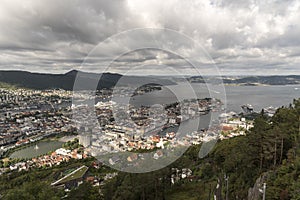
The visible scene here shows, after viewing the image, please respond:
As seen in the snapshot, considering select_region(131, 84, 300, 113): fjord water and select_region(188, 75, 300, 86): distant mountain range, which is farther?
select_region(188, 75, 300, 86): distant mountain range

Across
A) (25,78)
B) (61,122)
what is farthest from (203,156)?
(25,78)

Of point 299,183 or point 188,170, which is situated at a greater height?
point 299,183

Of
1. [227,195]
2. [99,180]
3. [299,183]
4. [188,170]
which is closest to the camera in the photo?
[299,183]

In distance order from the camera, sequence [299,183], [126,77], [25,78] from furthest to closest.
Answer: [25,78]
[126,77]
[299,183]

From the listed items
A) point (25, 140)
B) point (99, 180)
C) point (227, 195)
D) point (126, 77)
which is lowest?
point (25, 140)

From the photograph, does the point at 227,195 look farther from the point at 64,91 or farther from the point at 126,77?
the point at 64,91

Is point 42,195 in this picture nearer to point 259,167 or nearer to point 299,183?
point 299,183

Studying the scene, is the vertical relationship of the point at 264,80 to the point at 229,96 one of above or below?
above

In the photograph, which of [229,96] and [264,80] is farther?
[264,80]

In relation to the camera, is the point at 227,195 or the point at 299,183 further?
the point at 227,195

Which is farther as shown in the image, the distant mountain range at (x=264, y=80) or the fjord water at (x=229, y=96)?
the distant mountain range at (x=264, y=80)
